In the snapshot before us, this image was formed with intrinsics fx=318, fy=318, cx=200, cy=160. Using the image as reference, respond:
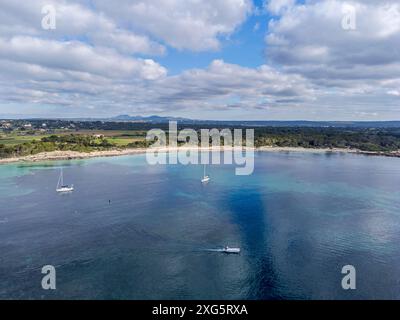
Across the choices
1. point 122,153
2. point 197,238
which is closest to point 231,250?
point 197,238

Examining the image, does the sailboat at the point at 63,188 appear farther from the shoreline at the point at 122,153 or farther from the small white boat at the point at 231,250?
the shoreline at the point at 122,153

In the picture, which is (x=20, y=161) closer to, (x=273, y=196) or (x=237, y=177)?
(x=237, y=177)

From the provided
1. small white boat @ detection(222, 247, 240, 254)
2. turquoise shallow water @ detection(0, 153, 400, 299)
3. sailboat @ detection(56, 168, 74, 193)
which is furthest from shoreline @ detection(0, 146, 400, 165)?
small white boat @ detection(222, 247, 240, 254)

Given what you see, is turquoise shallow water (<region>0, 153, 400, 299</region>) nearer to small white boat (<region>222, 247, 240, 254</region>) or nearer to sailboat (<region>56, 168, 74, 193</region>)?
small white boat (<region>222, 247, 240, 254</region>)

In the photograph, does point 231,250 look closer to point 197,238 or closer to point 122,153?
point 197,238

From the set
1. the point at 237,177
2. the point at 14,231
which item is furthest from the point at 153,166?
the point at 14,231

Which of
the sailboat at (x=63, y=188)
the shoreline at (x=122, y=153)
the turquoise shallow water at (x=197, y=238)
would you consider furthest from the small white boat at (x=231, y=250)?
the shoreline at (x=122, y=153)

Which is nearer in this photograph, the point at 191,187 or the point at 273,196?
the point at 273,196

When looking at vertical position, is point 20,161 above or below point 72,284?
above
